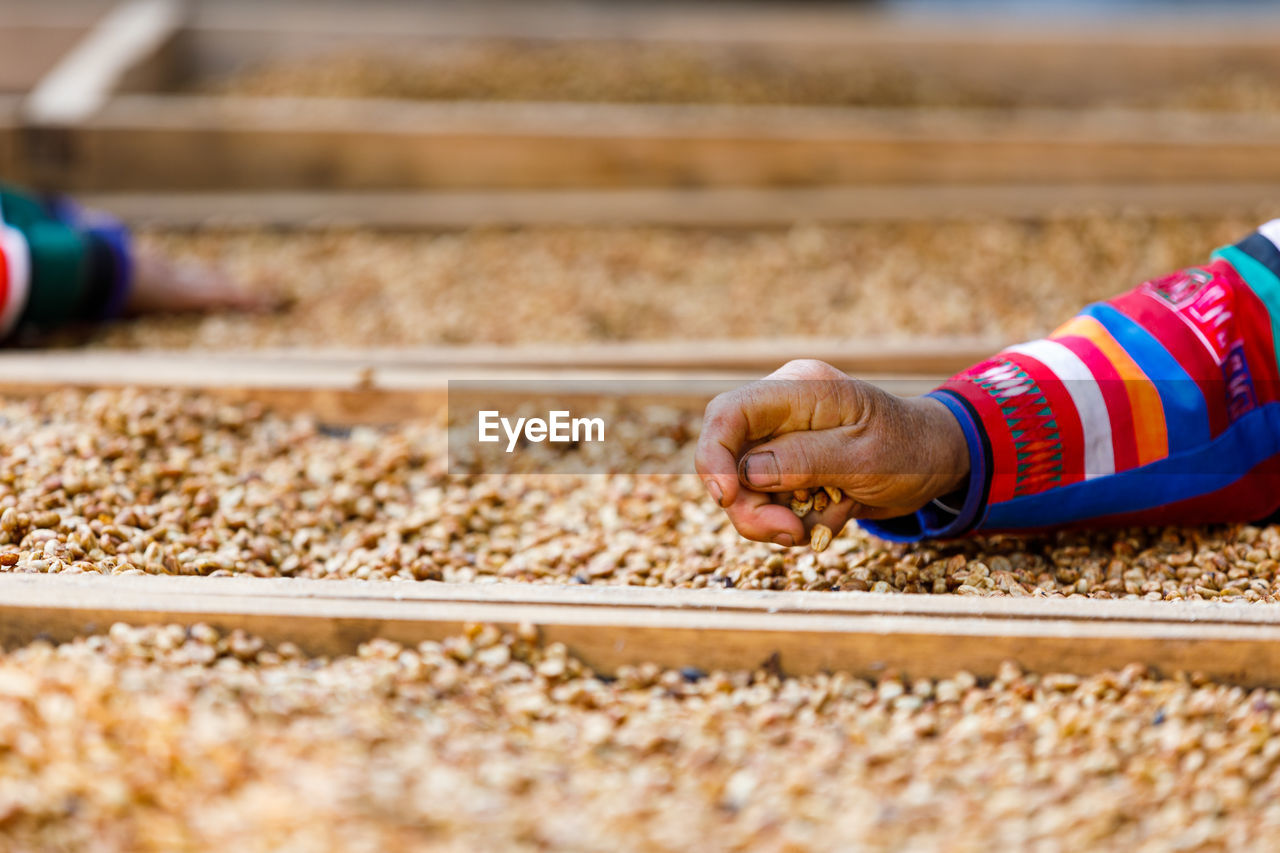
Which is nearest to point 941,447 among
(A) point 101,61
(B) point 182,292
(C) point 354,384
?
(C) point 354,384

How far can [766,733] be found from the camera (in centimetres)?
101

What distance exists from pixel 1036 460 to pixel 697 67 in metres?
2.75

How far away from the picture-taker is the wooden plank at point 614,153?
282 centimetres

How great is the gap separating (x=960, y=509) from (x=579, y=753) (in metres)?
0.53

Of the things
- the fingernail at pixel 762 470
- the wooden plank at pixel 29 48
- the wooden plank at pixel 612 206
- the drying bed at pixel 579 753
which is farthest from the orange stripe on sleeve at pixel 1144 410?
the wooden plank at pixel 29 48

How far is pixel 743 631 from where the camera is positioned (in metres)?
1.08

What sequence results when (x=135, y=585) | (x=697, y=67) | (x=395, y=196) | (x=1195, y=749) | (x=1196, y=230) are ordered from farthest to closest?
(x=697, y=67)
(x=395, y=196)
(x=1196, y=230)
(x=135, y=585)
(x=1195, y=749)

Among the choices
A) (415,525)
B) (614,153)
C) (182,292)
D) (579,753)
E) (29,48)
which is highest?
(29,48)

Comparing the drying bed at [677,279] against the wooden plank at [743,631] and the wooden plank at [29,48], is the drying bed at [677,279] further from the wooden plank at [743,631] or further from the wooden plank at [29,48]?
the wooden plank at [29,48]

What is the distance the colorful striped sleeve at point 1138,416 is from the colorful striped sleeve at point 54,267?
163 centimetres

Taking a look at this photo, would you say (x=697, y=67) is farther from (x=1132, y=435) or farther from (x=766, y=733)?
(x=766, y=733)

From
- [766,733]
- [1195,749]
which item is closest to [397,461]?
[766,733]

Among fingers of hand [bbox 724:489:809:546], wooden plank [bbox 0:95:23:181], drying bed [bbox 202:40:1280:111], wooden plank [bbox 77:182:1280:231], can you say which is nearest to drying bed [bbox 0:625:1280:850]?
fingers of hand [bbox 724:489:809:546]

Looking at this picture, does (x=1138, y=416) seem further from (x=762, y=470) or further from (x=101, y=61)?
(x=101, y=61)
